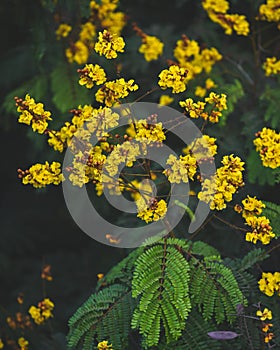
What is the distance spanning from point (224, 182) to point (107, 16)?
4.76 feet

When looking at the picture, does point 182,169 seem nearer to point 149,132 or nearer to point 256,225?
point 149,132

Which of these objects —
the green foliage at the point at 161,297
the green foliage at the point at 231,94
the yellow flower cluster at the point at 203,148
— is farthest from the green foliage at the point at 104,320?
the green foliage at the point at 231,94

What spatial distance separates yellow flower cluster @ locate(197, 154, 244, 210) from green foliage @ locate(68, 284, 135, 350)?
51 cm

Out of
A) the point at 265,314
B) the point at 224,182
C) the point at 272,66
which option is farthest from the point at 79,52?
the point at 265,314

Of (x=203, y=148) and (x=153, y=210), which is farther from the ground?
(x=203, y=148)

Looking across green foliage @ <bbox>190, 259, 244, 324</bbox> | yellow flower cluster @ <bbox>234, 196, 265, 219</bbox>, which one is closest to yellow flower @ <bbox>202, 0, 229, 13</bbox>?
yellow flower cluster @ <bbox>234, 196, 265, 219</bbox>

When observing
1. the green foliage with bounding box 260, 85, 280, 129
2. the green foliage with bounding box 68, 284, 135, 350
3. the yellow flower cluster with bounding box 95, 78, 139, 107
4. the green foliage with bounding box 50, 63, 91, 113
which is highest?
the yellow flower cluster with bounding box 95, 78, 139, 107

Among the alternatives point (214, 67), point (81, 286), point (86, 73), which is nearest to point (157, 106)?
point (214, 67)

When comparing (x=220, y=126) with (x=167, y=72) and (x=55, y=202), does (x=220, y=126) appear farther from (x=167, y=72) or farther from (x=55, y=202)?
(x=55, y=202)

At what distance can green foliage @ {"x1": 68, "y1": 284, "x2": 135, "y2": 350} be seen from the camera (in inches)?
87.0

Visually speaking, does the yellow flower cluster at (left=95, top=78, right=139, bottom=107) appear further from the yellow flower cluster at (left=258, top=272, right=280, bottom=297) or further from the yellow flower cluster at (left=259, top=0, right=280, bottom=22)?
the yellow flower cluster at (left=259, top=0, right=280, bottom=22)

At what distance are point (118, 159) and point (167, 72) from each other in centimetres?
35

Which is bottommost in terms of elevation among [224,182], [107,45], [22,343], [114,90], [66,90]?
[22,343]

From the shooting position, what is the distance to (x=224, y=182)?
6.86 feet
